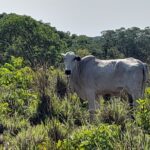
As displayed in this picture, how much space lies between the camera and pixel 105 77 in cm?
1187

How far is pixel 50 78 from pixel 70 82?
0.77 metres

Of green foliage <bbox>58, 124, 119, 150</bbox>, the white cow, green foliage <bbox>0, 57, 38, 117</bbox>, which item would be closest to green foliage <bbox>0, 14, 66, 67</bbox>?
the white cow

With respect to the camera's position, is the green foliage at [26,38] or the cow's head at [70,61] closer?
the cow's head at [70,61]

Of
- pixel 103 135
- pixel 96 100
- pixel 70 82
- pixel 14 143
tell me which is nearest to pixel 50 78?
pixel 70 82

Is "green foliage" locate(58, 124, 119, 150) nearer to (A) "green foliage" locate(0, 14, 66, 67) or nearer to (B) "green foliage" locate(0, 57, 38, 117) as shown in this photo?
(B) "green foliage" locate(0, 57, 38, 117)

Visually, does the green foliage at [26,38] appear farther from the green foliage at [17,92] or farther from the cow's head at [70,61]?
the green foliage at [17,92]

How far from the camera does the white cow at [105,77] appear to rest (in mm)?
11445

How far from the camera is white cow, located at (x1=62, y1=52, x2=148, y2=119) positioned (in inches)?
451

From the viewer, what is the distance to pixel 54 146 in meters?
6.99

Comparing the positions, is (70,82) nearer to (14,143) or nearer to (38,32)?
(14,143)

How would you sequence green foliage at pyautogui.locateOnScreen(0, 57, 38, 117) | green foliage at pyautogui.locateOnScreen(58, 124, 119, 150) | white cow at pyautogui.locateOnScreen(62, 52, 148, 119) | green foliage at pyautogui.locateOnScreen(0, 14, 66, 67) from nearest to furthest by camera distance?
green foliage at pyautogui.locateOnScreen(58, 124, 119, 150) → green foliage at pyautogui.locateOnScreen(0, 57, 38, 117) → white cow at pyautogui.locateOnScreen(62, 52, 148, 119) → green foliage at pyautogui.locateOnScreen(0, 14, 66, 67)

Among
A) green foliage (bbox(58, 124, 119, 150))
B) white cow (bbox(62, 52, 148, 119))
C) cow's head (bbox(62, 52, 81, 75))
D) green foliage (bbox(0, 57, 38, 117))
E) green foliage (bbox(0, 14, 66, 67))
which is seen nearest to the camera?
green foliage (bbox(58, 124, 119, 150))

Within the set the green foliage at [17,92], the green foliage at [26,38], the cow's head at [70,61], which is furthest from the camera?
the green foliage at [26,38]

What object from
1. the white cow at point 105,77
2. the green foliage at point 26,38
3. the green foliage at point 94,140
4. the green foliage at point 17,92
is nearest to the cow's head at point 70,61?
the white cow at point 105,77
